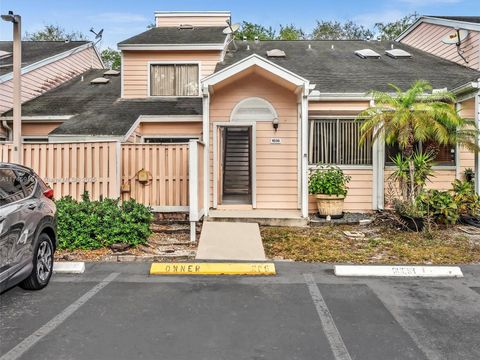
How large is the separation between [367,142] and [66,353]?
879 cm

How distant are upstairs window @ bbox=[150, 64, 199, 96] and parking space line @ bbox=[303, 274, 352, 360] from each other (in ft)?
29.8

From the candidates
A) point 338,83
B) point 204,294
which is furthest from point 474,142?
point 204,294

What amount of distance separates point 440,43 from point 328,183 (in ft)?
25.7

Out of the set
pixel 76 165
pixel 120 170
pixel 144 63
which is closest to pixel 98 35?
pixel 144 63

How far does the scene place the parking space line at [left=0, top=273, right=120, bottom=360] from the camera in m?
3.39

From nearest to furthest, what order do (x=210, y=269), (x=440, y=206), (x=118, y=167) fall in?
(x=210, y=269) → (x=118, y=167) → (x=440, y=206)

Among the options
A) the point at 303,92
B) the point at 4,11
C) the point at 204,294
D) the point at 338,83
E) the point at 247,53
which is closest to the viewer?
the point at 204,294

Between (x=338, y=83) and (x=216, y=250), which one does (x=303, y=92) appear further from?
(x=216, y=250)

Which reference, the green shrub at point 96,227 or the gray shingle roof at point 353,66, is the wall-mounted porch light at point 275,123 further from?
the green shrub at point 96,227

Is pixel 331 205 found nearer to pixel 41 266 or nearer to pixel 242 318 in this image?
pixel 242 318

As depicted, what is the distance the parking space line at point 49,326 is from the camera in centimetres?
339

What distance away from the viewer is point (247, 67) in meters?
9.44

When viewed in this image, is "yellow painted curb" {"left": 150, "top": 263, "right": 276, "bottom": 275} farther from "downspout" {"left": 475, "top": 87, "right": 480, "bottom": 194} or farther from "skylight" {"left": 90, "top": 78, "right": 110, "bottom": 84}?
"skylight" {"left": 90, "top": 78, "right": 110, "bottom": 84}

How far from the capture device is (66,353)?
339 centimetres
